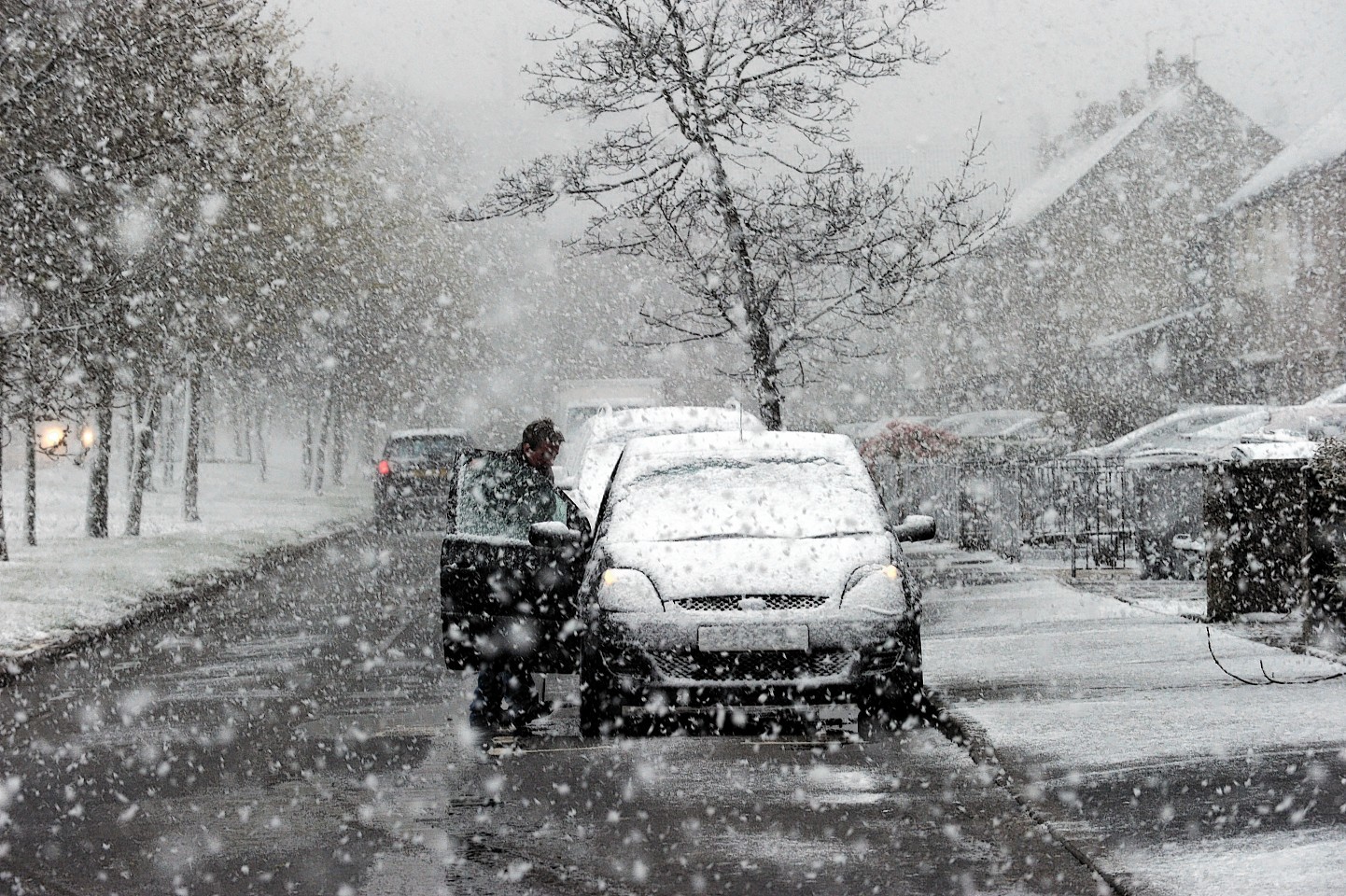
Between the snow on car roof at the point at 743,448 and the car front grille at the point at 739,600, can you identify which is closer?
the car front grille at the point at 739,600

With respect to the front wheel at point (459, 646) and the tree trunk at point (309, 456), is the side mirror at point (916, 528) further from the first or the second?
the tree trunk at point (309, 456)

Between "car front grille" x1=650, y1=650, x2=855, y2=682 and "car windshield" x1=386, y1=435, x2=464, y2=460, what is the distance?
23.1 m

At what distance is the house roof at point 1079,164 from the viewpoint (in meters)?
53.3

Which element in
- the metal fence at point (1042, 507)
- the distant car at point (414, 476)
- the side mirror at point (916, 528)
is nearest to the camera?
the side mirror at point (916, 528)

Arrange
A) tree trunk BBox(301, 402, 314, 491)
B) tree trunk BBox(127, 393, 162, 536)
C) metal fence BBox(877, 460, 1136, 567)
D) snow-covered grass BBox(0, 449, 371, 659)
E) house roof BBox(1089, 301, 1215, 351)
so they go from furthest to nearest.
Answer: tree trunk BBox(301, 402, 314, 491) → house roof BBox(1089, 301, 1215, 351) → tree trunk BBox(127, 393, 162, 536) → metal fence BBox(877, 460, 1136, 567) → snow-covered grass BBox(0, 449, 371, 659)

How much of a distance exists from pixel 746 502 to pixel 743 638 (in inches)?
45.8

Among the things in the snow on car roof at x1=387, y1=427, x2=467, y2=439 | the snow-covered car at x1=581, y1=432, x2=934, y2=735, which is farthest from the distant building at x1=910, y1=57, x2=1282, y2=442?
the snow-covered car at x1=581, y1=432, x2=934, y2=735

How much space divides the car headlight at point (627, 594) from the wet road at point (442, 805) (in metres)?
0.72

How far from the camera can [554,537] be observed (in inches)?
338

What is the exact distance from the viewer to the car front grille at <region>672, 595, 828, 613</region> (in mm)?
8156

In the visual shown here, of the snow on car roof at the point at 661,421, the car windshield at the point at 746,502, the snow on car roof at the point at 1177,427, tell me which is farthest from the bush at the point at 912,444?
the car windshield at the point at 746,502

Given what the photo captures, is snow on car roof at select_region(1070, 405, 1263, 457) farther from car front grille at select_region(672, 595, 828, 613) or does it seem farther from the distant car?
car front grille at select_region(672, 595, 828, 613)

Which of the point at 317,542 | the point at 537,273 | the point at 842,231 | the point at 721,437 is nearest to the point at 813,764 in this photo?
the point at 721,437

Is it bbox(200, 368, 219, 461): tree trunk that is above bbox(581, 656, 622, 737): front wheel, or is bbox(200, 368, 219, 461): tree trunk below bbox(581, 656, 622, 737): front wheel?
above
